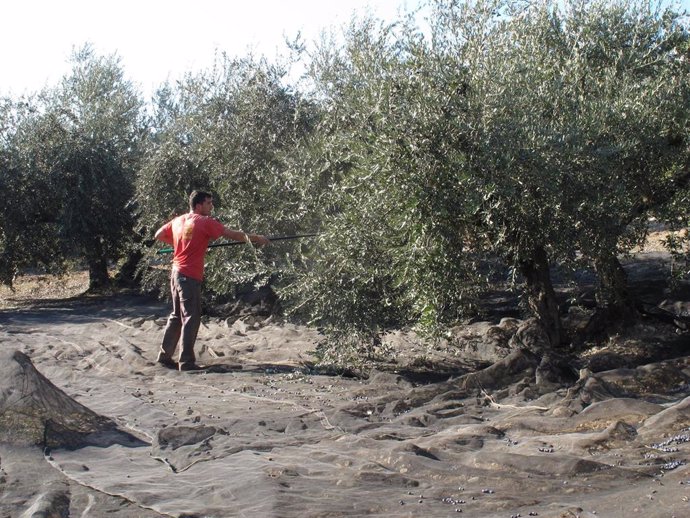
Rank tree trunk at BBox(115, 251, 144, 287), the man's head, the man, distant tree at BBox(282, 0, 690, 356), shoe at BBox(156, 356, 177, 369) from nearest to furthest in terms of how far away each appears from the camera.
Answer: distant tree at BBox(282, 0, 690, 356) < the man < the man's head < shoe at BBox(156, 356, 177, 369) < tree trunk at BBox(115, 251, 144, 287)

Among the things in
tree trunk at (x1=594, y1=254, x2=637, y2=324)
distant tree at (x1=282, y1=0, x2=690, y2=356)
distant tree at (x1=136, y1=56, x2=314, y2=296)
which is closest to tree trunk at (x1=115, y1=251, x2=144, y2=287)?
distant tree at (x1=136, y1=56, x2=314, y2=296)

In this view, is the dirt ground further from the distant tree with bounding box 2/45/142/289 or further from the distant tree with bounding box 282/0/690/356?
the distant tree with bounding box 2/45/142/289

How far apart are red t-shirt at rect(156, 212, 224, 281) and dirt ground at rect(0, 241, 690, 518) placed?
1.23 meters

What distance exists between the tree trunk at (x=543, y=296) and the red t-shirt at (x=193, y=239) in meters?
3.67

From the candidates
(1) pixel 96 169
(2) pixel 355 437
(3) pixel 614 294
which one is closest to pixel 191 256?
(2) pixel 355 437

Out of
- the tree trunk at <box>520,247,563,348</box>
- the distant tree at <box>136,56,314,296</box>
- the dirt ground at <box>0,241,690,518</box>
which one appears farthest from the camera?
the distant tree at <box>136,56,314,296</box>

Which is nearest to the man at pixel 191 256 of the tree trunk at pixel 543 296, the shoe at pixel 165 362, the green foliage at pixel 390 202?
the shoe at pixel 165 362

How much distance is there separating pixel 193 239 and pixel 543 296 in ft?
14.0

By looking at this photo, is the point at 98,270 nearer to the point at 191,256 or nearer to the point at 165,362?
the point at 165,362

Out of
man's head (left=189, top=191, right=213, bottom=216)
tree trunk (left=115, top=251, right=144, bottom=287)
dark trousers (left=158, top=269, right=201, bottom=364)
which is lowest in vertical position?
dark trousers (left=158, top=269, right=201, bottom=364)

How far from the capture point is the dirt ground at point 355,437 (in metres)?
4.61

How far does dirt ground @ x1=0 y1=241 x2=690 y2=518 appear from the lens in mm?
4609

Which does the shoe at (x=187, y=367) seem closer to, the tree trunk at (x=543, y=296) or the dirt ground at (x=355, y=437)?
the dirt ground at (x=355, y=437)

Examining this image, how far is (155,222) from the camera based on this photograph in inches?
594
